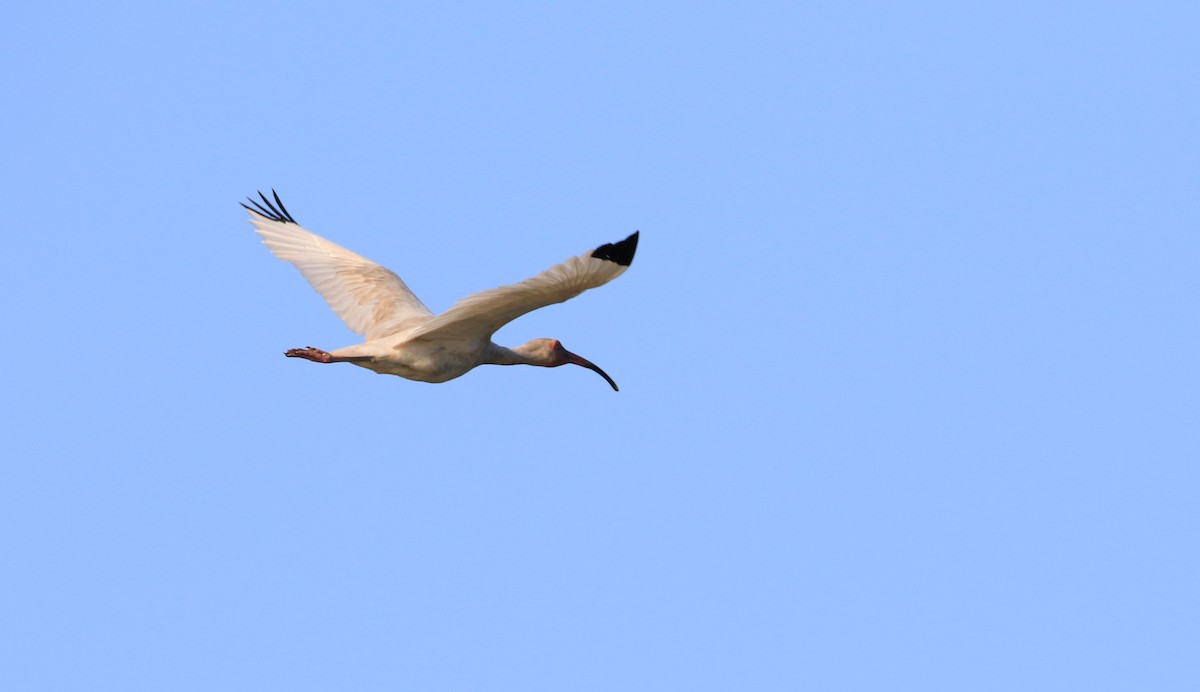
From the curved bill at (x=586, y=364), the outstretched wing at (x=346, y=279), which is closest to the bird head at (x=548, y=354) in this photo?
the curved bill at (x=586, y=364)

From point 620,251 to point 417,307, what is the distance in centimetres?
560

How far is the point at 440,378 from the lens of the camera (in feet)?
52.1

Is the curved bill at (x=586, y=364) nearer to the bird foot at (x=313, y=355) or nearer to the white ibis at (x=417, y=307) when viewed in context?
the white ibis at (x=417, y=307)

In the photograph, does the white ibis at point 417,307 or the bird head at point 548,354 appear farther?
the bird head at point 548,354

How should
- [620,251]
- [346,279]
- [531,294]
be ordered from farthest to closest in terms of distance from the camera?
[346,279] < [531,294] < [620,251]

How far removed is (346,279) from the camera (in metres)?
18.2

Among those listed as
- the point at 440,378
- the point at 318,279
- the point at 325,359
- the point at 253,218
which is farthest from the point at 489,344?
the point at 253,218

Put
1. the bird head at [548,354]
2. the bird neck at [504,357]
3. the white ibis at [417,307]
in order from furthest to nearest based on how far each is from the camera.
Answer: the bird head at [548,354]
the bird neck at [504,357]
the white ibis at [417,307]

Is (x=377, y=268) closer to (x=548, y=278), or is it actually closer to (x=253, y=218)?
(x=253, y=218)

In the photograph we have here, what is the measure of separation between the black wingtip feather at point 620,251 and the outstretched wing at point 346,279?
4559 millimetres

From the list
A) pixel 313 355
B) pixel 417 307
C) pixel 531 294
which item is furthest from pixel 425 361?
pixel 531 294

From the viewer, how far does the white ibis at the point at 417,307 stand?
12.8m

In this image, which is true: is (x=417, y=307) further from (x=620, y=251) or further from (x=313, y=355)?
(x=620, y=251)

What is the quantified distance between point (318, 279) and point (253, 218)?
7.58 ft
